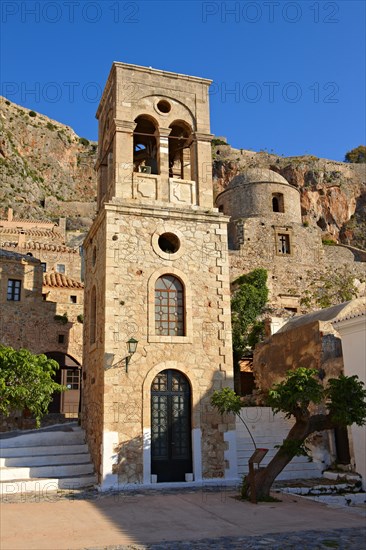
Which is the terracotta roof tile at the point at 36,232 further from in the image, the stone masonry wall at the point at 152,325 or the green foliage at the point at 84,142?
the green foliage at the point at 84,142

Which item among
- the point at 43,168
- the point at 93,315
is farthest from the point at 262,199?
the point at 43,168

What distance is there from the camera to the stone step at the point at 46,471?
478 inches

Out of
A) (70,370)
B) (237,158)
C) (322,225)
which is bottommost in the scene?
(70,370)

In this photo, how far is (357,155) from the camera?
70.4 metres

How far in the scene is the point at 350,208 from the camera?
51.3m

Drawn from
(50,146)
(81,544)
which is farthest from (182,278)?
(50,146)

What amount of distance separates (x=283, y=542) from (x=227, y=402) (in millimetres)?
4726

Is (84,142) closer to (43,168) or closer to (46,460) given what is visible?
(43,168)

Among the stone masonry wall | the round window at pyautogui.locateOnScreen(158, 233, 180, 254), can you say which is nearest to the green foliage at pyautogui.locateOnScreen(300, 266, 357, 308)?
the stone masonry wall

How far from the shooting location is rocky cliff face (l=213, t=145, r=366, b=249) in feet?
163

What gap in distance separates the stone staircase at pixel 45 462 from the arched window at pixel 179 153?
331 inches

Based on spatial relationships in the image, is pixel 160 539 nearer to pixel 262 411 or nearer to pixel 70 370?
pixel 262 411

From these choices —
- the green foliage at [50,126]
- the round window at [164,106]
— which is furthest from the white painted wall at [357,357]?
the green foliage at [50,126]

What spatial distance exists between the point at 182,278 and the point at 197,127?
478 cm
